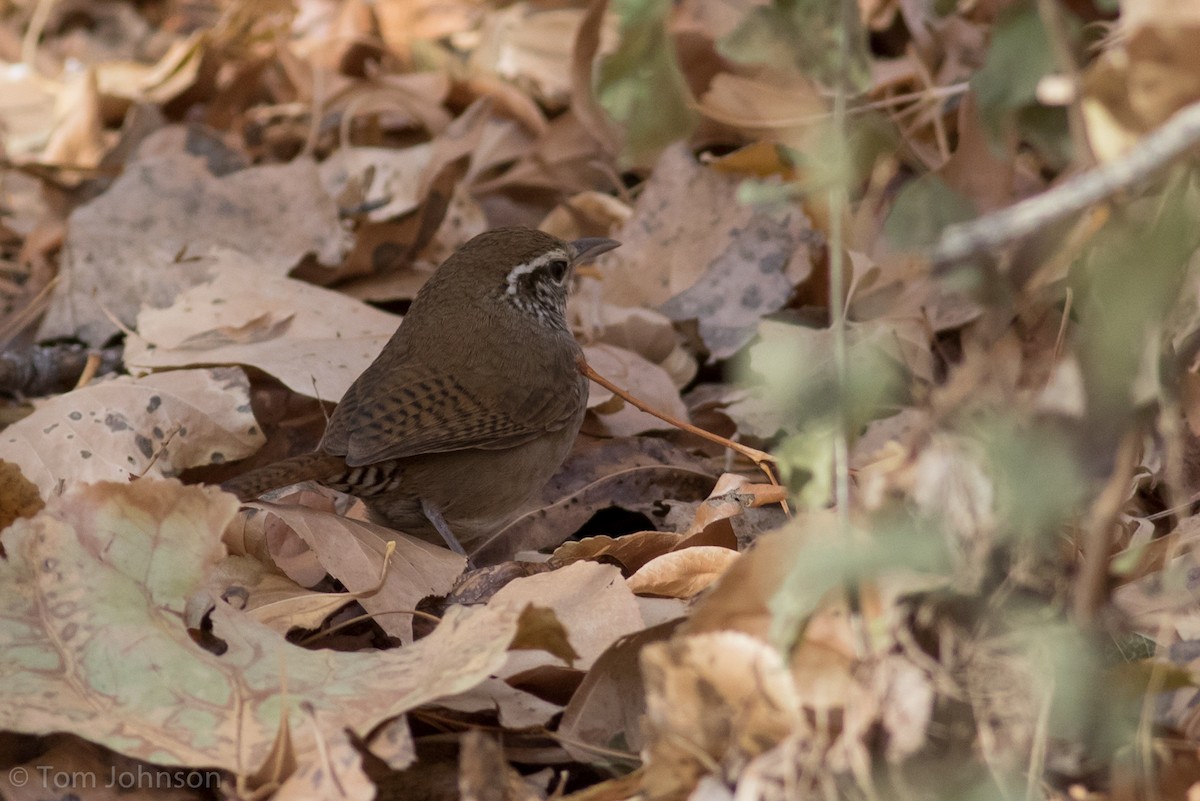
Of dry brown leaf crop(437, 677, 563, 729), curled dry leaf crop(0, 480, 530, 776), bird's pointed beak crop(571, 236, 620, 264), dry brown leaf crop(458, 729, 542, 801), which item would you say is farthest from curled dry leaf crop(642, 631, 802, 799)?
bird's pointed beak crop(571, 236, 620, 264)

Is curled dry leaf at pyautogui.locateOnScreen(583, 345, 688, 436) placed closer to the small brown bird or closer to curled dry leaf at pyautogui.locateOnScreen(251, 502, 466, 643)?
the small brown bird

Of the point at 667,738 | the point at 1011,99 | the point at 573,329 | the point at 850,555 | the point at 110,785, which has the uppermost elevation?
the point at 1011,99

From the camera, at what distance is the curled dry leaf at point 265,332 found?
409cm

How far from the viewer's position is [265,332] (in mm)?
4289

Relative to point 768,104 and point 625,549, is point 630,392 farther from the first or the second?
point 768,104

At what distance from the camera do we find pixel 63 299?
16.2 feet

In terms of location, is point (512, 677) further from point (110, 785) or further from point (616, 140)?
point (616, 140)

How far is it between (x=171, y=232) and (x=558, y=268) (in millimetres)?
1587

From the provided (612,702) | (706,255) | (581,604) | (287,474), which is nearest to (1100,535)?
(612,702)

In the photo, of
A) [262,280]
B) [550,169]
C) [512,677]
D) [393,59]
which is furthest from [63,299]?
[512,677]

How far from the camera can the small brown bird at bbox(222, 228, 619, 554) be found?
12.7 ft

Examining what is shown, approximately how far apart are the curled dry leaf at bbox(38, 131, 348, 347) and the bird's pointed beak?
94 centimetres

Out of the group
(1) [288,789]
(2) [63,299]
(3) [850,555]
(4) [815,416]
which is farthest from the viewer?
(2) [63,299]

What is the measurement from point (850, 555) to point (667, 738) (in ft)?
1.67
